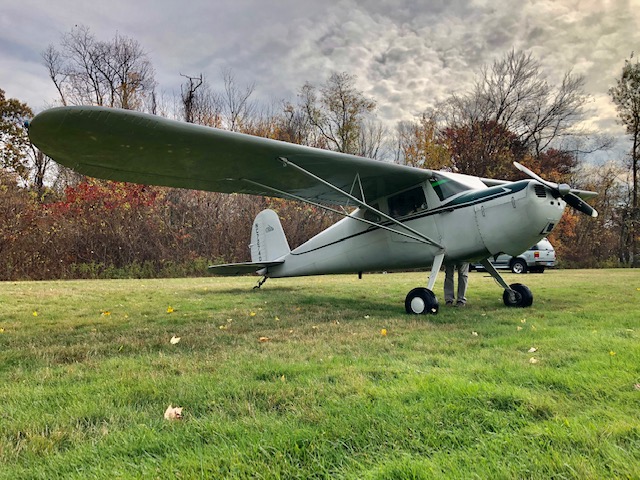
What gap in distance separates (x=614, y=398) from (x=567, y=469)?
97cm

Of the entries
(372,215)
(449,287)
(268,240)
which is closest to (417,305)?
(449,287)

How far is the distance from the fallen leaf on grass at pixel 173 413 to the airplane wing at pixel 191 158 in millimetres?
3096

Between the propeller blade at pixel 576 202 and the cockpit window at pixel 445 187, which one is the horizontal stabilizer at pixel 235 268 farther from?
the propeller blade at pixel 576 202

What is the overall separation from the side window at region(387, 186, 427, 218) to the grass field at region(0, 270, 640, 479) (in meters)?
2.78

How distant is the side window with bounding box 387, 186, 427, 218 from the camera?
21.6 feet

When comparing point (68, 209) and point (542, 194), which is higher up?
point (68, 209)

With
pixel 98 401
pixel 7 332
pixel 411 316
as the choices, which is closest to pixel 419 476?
pixel 98 401

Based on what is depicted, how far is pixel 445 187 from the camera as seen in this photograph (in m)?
6.34

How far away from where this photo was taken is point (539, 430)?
1.68m

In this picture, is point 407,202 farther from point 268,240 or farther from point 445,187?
point 268,240

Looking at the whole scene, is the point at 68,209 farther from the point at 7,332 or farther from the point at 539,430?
the point at 539,430

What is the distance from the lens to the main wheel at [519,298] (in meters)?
6.43

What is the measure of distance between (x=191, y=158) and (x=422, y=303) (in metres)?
3.78

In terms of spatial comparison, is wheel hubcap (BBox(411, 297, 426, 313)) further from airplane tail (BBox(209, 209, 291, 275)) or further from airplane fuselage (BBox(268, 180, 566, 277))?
airplane tail (BBox(209, 209, 291, 275))
